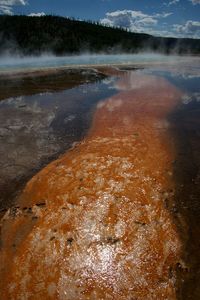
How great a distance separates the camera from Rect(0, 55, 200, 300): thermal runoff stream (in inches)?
116

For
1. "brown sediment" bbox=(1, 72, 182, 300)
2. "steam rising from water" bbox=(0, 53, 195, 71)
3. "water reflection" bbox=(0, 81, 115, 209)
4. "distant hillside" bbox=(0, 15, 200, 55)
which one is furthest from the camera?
"distant hillside" bbox=(0, 15, 200, 55)

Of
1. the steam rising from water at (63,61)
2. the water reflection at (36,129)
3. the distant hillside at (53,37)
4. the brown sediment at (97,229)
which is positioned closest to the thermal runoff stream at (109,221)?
the brown sediment at (97,229)

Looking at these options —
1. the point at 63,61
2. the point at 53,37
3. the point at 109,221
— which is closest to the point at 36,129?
the point at 109,221

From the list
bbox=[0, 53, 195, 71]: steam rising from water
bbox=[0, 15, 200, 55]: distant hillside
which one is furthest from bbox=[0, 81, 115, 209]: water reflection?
bbox=[0, 15, 200, 55]: distant hillside

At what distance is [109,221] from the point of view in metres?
3.71

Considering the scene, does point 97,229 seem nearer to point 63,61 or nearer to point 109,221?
point 109,221

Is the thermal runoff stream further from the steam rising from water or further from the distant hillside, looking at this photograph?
the distant hillside

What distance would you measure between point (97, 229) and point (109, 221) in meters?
0.21

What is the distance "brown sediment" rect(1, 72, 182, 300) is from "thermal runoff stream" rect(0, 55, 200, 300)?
0.01 metres

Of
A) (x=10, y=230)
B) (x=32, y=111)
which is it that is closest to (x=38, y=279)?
(x=10, y=230)

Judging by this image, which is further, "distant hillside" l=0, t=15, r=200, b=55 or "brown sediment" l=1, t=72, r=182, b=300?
"distant hillside" l=0, t=15, r=200, b=55

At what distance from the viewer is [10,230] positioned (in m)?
3.65

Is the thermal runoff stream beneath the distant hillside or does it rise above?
beneath

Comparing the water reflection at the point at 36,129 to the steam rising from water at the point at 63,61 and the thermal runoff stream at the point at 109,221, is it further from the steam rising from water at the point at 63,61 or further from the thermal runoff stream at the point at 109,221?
the steam rising from water at the point at 63,61
